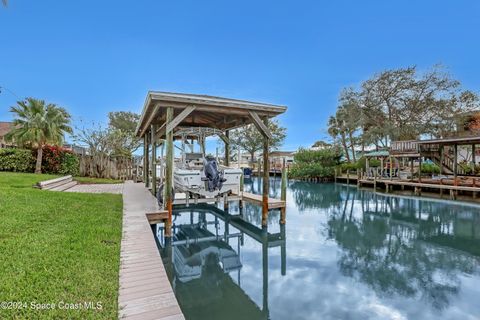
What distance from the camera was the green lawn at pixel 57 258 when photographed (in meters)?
2.56

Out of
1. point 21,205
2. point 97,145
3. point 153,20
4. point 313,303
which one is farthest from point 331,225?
point 97,145

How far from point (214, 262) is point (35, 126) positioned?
46.3 ft

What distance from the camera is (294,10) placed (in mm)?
18203

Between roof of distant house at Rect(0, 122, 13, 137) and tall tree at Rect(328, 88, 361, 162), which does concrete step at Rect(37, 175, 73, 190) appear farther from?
tall tree at Rect(328, 88, 361, 162)

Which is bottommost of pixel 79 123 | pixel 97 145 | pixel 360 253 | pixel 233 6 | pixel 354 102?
pixel 360 253

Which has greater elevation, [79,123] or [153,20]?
[153,20]

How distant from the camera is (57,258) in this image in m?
3.54

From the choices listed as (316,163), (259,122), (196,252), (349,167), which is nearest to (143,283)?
(196,252)

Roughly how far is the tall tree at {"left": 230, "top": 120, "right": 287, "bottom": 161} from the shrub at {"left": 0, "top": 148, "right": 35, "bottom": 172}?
1945 centimetres

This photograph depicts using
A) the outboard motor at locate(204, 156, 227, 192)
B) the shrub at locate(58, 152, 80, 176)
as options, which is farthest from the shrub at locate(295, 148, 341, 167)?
the outboard motor at locate(204, 156, 227, 192)

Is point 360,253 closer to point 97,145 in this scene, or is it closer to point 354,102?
point 97,145

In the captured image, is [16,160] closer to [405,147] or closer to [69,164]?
[69,164]

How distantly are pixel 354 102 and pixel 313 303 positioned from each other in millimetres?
24537

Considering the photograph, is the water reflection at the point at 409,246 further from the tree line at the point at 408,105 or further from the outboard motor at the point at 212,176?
the tree line at the point at 408,105
